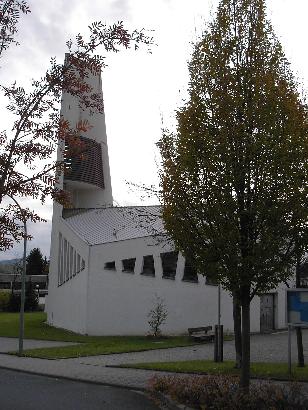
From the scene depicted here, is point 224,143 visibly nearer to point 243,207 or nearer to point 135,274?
point 243,207

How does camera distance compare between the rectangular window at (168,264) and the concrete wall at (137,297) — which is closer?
the concrete wall at (137,297)

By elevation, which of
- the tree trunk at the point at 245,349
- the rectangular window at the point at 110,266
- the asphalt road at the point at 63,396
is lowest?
the asphalt road at the point at 63,396

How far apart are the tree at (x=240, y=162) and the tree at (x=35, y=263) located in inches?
3413

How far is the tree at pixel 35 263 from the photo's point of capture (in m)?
93.6

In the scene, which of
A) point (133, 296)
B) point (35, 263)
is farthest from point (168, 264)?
point (35, 263)

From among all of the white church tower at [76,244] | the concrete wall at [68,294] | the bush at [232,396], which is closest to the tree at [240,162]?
the bush at [232,396]

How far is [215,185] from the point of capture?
29.6 ft

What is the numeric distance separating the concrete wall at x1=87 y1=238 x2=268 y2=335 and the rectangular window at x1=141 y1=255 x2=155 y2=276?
0.87 ft

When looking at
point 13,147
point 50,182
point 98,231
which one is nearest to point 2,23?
point 13,147

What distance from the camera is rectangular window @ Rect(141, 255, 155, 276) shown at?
35.6 meters

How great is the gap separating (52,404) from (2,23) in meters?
7.47

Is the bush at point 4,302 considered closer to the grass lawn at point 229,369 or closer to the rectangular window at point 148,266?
the rectangular window at point 148,266

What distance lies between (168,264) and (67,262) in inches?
330

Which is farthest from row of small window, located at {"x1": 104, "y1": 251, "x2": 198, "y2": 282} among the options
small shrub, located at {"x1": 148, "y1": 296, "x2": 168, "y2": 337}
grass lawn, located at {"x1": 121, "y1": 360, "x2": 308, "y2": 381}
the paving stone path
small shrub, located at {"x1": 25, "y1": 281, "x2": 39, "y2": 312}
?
small shrub, located at {"x1": 25, "y1": 281, "x2": 39, "y2": 312}
